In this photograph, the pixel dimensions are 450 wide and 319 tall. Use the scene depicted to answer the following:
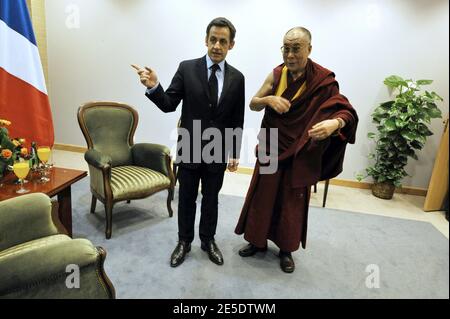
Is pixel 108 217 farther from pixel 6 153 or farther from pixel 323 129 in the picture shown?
pixel 323 129

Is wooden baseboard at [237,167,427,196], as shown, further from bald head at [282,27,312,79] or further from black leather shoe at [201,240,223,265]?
bald head at [282,27,312,79]

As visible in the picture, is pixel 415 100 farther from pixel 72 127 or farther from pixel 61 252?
pixel 72 127

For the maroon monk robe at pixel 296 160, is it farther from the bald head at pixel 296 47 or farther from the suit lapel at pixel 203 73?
the suit lapel at pixel 203 73

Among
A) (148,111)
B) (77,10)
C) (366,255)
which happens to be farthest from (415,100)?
(77,10)

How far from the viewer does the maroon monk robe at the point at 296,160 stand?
4.88 ft

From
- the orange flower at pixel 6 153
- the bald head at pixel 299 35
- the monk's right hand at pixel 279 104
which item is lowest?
the orange flower at pixel 6 153

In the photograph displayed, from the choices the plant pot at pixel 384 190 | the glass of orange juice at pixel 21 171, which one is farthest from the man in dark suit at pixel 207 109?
the plant pot at pixel 384 190

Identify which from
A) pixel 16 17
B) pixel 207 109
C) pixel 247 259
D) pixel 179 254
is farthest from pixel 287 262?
pixel 16 17

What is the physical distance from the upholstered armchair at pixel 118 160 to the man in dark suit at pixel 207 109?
57cm

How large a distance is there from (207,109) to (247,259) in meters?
1.03

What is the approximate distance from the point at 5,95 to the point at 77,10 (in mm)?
2223

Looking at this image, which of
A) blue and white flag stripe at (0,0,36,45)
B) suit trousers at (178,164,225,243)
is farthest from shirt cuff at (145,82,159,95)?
blue and white flag stripe at (0,0,36,45)

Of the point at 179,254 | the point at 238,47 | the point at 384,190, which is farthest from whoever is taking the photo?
the point at 238,47

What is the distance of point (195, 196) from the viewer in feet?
5.82
